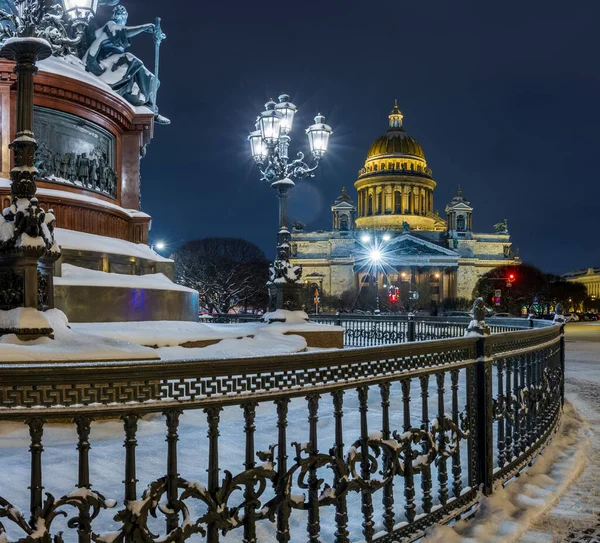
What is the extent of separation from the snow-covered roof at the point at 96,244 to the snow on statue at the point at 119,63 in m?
3.49

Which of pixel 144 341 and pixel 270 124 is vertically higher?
pixel 270 124

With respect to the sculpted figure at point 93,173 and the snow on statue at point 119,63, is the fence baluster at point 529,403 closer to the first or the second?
the sculpted figure at point 93,173

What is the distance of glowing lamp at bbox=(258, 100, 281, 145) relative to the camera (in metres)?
12.6

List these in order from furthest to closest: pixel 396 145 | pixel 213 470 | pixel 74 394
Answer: pixel 396 145, pixel 213 470, pixel 74 394

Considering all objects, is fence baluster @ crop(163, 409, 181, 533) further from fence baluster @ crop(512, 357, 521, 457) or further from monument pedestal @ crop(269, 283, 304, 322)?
monument pedestal @ crop(269, 283, 304, 322)

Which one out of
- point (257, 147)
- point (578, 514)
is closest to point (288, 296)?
point (257, 147)

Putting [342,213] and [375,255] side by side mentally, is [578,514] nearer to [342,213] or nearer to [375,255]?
[375,255]

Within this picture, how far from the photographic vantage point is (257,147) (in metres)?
13.9

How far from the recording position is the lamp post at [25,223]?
5.91 meters

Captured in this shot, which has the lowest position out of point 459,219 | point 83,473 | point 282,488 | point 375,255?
point 282,488

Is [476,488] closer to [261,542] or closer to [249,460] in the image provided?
[261,542]

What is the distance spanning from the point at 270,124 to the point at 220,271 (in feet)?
94.1

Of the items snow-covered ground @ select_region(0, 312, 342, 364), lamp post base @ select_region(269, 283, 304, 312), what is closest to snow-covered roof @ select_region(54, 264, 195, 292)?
snow-covered ground @ select_region(0, 312, 342, 364)

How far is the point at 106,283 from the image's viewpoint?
8805 mm
